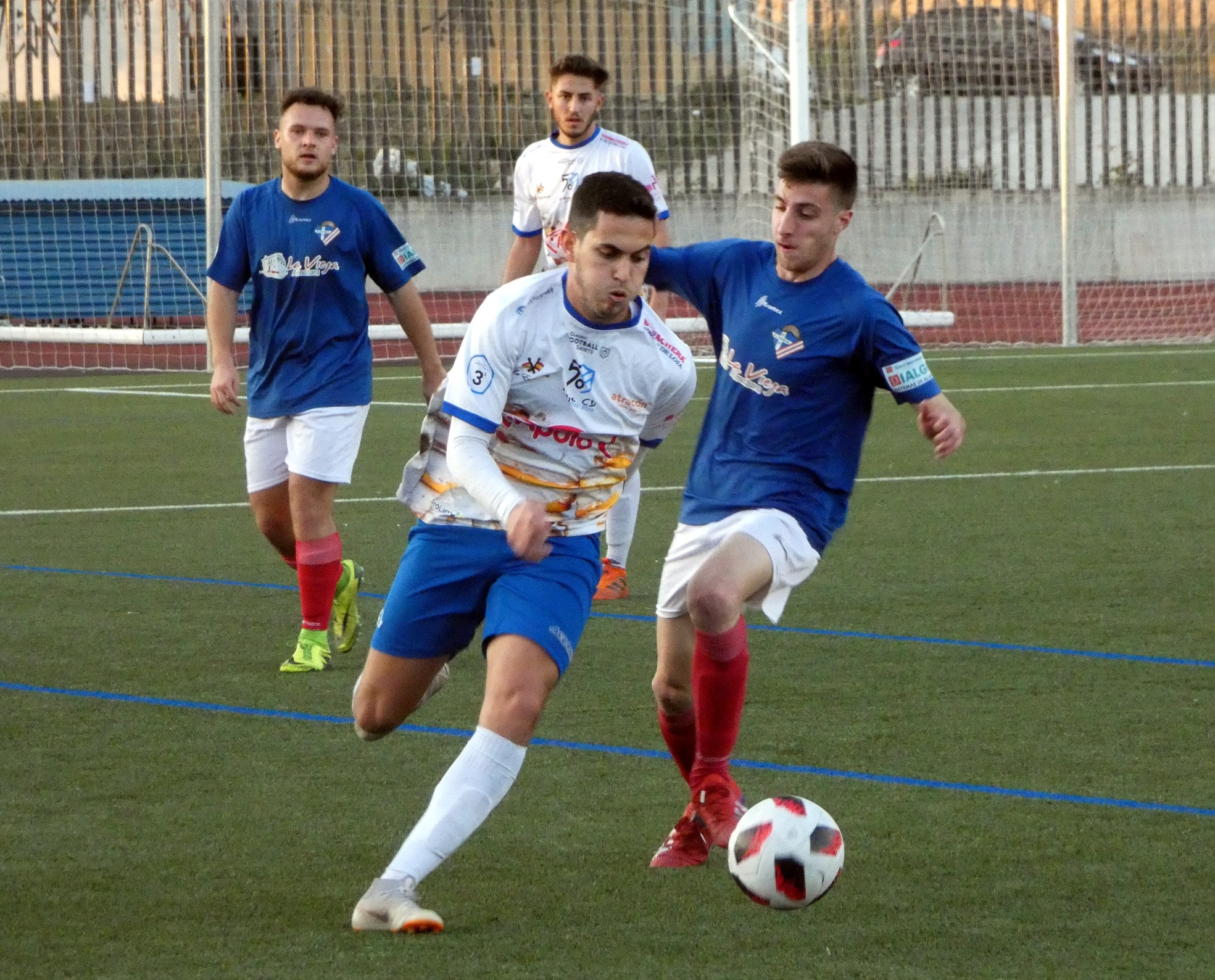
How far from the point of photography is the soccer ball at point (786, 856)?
361 cm

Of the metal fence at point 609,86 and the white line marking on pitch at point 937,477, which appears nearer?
the white line marking on pitch at point 937,477

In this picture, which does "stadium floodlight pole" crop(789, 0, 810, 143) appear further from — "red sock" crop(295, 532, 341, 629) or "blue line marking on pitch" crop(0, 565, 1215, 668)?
"red sock" crop(295, 532, 341, 629)

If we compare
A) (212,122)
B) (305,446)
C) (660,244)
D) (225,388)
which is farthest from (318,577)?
(212,122)

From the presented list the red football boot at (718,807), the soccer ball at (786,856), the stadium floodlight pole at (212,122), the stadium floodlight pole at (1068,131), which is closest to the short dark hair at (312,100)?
the red football boot at (718,807)

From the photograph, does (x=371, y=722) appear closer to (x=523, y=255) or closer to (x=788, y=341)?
(x=788, y=341)

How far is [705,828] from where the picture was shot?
4.09 metres

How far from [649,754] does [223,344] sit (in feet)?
6.88

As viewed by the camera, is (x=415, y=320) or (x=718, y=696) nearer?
(x=718, y=696)

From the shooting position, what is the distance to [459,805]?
3545mm

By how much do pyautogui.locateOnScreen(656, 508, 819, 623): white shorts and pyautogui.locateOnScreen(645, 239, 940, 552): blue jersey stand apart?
0.03 metres

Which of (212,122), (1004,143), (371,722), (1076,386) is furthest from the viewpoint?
(1004,143)

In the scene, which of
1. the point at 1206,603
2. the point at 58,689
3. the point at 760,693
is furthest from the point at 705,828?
the point at 1206,603

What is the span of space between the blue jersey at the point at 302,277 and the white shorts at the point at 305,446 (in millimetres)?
38

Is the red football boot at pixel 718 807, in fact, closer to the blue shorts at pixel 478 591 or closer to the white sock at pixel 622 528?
the blue shorts at pixel 478 591
